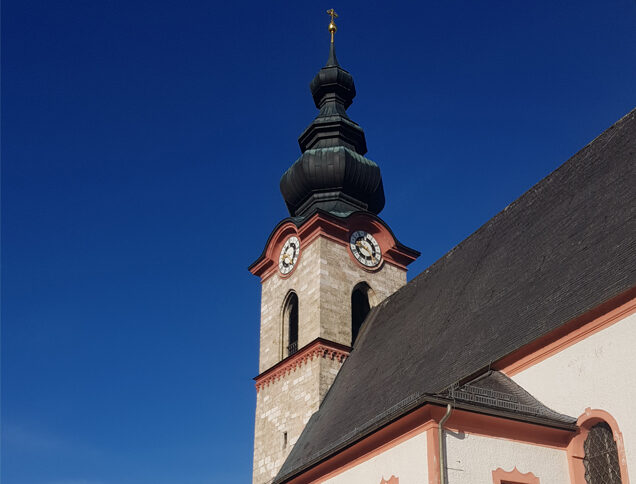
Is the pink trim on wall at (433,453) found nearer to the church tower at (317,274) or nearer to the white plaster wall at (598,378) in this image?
the white plaster wall at (598,378)

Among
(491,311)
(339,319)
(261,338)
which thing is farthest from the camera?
(261,338)

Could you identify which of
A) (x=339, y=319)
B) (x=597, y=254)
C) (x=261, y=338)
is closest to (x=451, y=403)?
(x=597, y=254)

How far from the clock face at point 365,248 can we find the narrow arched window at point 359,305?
2.68 feet

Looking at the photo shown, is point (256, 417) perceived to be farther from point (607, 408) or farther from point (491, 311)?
point (607, 408)

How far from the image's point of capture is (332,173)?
26.4m

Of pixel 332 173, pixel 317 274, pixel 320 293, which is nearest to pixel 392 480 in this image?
pixel 320 293

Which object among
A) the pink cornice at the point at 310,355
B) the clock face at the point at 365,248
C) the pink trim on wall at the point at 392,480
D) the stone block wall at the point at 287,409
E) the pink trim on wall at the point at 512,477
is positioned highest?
the clock face at the point at 365,248

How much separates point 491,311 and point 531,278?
1.09 meters

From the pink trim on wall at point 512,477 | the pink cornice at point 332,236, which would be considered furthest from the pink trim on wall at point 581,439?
the pink cornice at point 332,236

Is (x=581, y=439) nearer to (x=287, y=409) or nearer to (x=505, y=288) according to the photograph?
(x=505, y=288)

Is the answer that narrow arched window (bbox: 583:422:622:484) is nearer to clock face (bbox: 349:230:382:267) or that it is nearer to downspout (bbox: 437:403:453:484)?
downspout (bbox: 437:403:453:484)

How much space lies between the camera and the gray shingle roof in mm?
13945

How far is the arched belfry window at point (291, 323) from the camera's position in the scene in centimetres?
2417

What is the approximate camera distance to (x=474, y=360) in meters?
15.1
